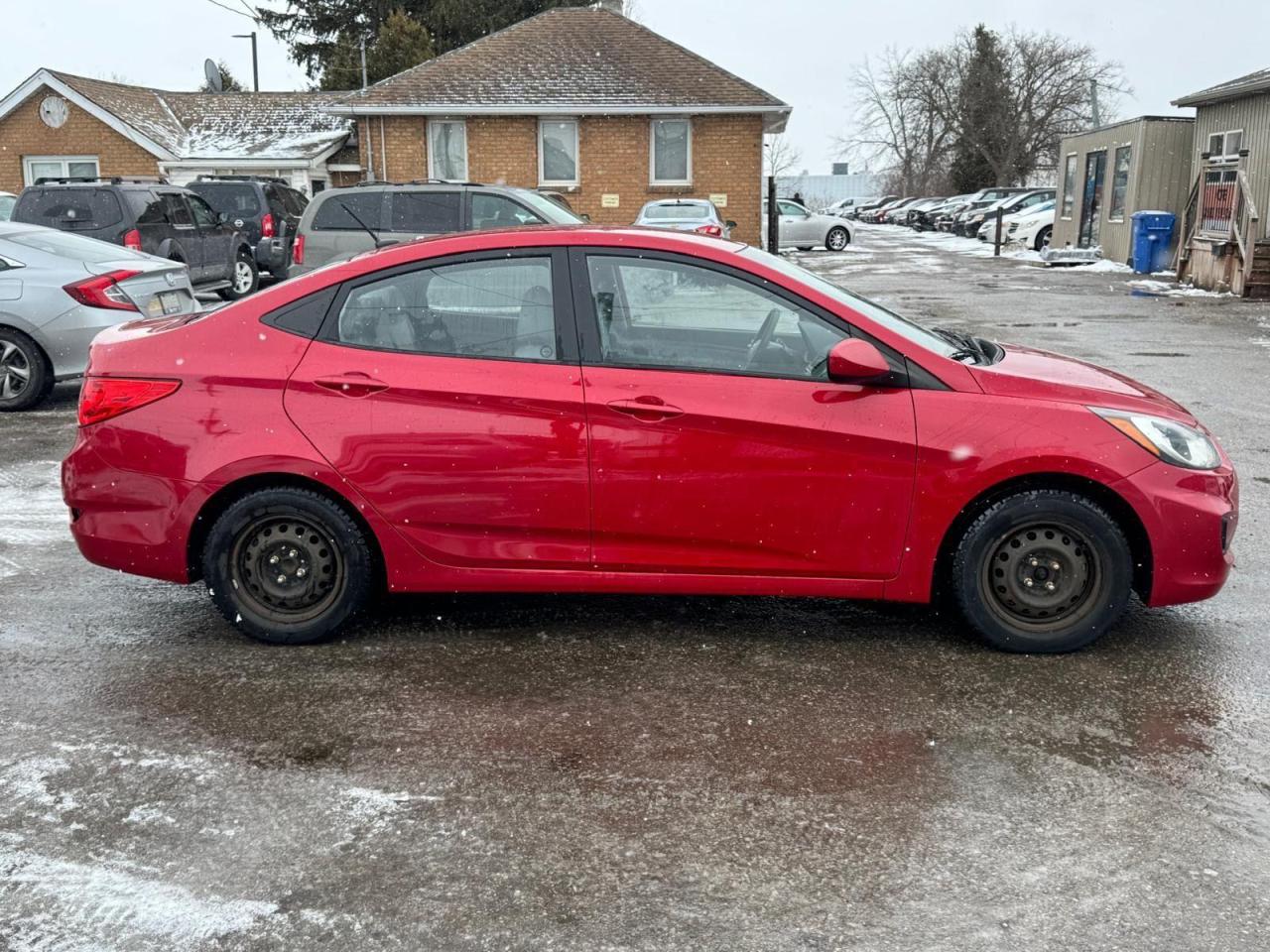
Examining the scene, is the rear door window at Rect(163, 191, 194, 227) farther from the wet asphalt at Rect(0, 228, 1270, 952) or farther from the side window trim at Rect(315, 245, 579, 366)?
the side window trim at Rect(315, 245, 579, 366)

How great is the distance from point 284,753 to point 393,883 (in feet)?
2.86

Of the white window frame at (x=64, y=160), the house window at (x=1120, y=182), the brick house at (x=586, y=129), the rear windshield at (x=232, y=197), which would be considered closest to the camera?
the rear windshield at (x=232, y=197)

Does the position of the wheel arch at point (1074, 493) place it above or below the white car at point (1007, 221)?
below

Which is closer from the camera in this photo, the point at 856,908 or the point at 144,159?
the point at 856,908

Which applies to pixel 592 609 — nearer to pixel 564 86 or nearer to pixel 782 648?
pixel 782 648

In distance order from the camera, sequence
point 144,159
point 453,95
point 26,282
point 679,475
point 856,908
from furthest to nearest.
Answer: point 144,159
point 453,95
point 26,282
point 679,475
point 856,908

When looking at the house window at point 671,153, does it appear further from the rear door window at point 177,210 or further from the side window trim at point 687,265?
the side window trim at point 687,265

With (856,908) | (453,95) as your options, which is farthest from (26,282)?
(453,95)

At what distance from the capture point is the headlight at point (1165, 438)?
433 centimetres

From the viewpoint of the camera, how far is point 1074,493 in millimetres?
4340

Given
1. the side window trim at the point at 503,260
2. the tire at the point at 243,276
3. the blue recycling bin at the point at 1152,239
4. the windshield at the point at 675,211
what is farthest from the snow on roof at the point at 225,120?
the side window trim at the point at 503,260

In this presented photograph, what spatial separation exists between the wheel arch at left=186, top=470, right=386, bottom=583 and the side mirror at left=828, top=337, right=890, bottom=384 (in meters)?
1.80

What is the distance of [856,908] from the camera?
2.91 metres

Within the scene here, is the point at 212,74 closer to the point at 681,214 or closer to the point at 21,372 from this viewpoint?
the point at 681,214
